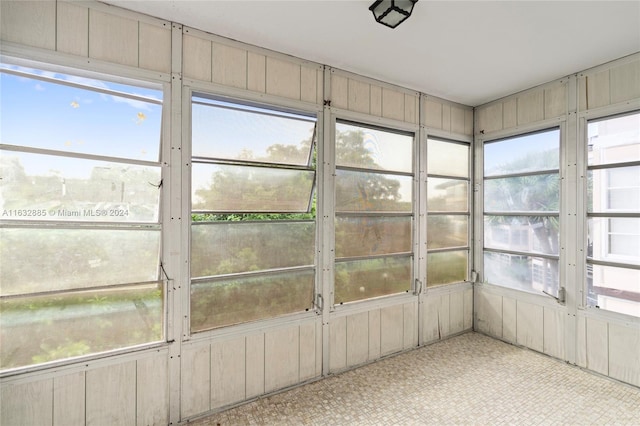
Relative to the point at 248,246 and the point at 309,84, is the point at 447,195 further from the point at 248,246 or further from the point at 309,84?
the point at 248,246

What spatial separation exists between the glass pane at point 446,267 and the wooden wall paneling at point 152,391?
2.45 meters

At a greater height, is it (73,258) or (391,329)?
(73,258)

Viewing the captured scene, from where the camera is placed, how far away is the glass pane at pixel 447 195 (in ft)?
10.5

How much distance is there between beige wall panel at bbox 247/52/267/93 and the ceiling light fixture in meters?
0.86

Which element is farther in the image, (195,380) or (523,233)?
(523,233)

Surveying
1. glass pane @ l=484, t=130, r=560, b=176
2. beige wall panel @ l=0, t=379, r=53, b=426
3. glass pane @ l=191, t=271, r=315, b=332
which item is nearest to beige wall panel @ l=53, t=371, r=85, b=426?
beige wall panel @ l=0, t=379, r=53, b=426

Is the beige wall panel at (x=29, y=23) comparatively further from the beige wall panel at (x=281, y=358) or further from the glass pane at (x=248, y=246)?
the beige wall panel at (x=281, y=358)

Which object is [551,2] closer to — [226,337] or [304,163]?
[304,163]

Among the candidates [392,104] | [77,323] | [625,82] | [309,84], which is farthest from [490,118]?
[77,323]

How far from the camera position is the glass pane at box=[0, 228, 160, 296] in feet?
5.22

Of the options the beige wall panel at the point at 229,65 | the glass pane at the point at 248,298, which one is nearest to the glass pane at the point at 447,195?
the glass pane at the point at 248,298

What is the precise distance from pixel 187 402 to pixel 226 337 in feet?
1.45

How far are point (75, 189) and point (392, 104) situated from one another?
8.30ft

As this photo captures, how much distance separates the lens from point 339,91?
8.49 ft
